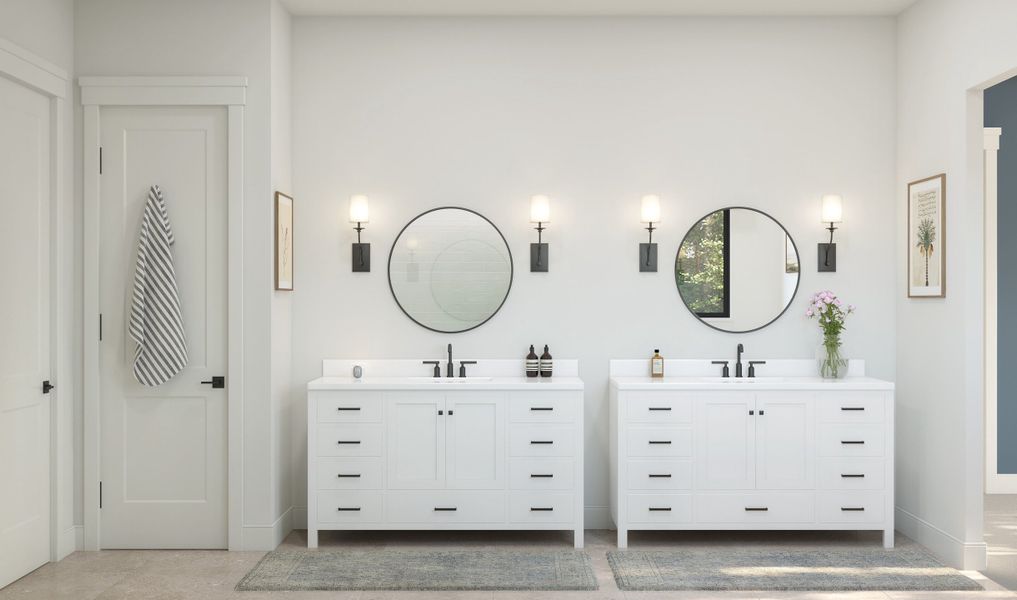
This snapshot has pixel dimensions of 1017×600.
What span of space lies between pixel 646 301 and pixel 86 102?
315 centimetres

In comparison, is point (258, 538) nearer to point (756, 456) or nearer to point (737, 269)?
point (756, 456)

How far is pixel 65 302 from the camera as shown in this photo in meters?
4.21

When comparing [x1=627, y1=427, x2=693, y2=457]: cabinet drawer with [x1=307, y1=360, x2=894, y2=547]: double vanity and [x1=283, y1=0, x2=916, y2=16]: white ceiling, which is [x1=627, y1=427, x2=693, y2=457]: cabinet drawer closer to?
[x1=307, y1=360, x2=894, y2=547]: double vanity

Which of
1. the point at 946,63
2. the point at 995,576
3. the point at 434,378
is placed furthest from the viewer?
the point at 434,378

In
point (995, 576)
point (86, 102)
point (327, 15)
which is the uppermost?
point (327, 15)

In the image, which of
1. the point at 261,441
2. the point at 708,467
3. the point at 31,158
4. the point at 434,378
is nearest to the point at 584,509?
the point at 708,467

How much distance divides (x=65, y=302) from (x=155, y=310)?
48 centimetres

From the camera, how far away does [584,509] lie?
465cm

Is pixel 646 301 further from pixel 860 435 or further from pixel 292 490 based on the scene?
pixel 292 490

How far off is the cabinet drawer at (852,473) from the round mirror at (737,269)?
87 cm

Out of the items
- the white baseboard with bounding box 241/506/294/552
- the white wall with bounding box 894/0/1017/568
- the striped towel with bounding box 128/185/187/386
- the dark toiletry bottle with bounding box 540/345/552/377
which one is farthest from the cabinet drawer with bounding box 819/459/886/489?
the striped towel with bounding box 128/185/187/386

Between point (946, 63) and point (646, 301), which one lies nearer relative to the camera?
point (946, 63)

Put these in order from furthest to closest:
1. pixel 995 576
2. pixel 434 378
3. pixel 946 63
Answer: pixel 434 378 → pixel 946 63 → pixel 995 576

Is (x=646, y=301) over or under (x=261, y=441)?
over
